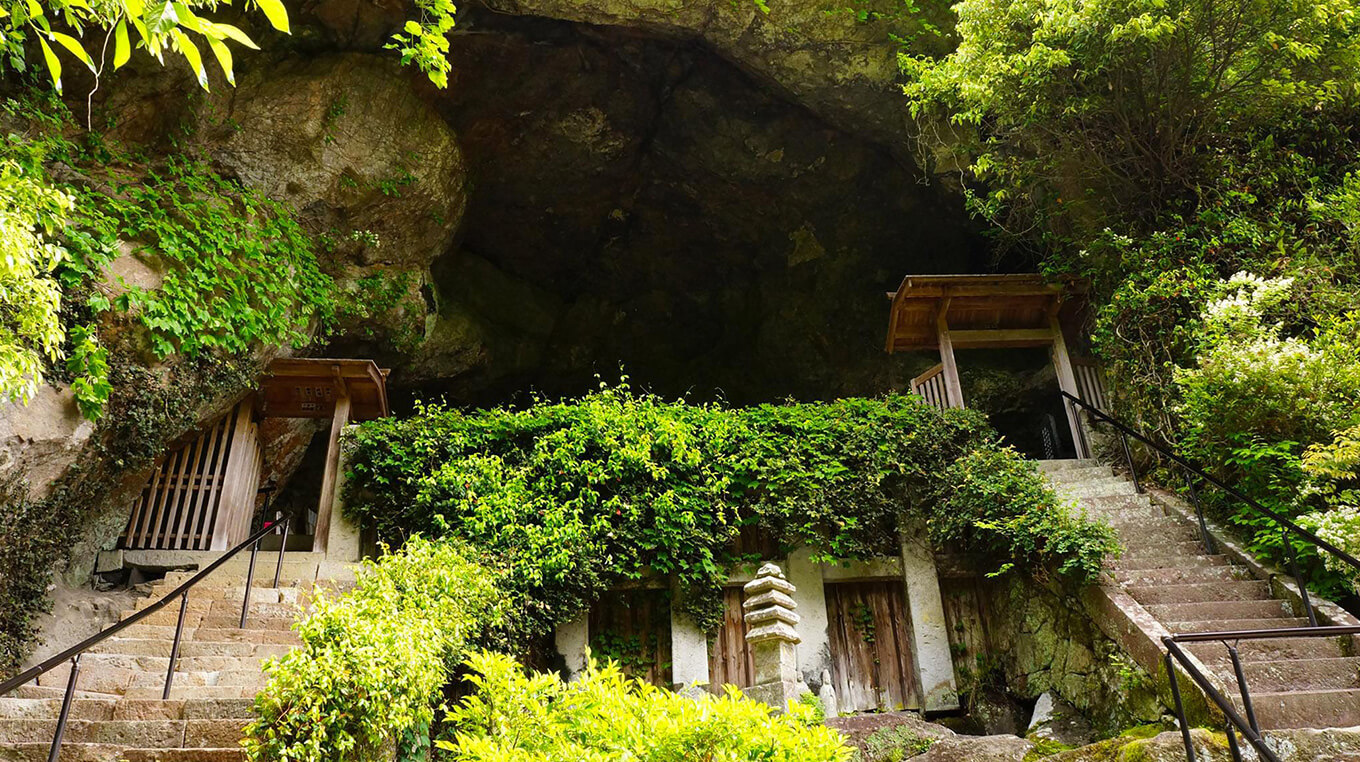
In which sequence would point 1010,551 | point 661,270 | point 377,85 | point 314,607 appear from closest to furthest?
1. point 314,607
2. point 1010,551
3. point 377,85
4. point 661,270

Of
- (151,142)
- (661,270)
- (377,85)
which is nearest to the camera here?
(151,142)

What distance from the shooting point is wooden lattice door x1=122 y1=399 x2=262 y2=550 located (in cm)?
902

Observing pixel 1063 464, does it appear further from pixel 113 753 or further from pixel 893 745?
pixel 113 753

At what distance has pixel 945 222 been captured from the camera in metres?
14.2

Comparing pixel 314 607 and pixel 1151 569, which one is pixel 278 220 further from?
pixel 1151 569

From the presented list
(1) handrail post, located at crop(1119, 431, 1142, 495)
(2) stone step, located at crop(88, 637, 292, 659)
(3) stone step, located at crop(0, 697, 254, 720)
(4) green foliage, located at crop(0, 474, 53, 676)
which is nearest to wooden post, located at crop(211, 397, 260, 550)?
(4) green foliage, located at crop(0, 474, 53, 676)

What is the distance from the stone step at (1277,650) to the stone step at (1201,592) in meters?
0.60

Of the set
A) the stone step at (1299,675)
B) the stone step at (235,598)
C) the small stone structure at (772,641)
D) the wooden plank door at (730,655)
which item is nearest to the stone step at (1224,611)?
the stone step at (1299,675)

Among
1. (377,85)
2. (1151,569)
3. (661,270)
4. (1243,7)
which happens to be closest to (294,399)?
(377,85)

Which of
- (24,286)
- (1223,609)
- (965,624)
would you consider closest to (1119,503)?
(1223,609)

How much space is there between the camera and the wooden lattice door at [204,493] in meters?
9.02

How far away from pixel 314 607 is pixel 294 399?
19.4 ft

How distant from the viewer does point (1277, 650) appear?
19.6ft

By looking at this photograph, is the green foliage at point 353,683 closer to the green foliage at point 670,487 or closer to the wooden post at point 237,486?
the green foliage at point 670,487
